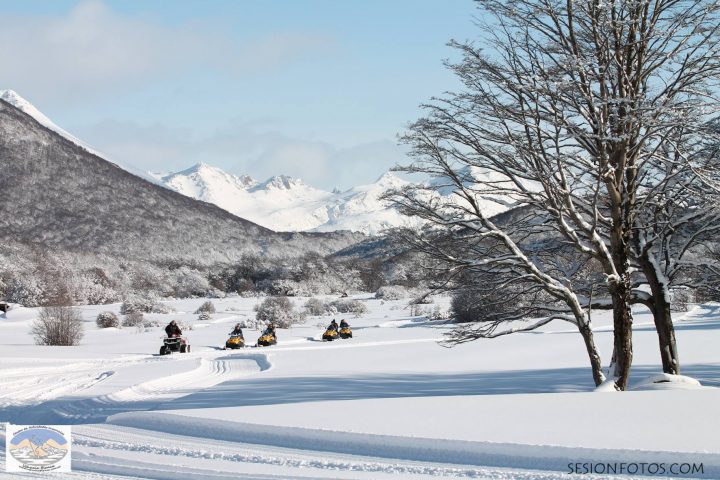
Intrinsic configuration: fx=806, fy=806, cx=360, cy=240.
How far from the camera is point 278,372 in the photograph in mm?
18453

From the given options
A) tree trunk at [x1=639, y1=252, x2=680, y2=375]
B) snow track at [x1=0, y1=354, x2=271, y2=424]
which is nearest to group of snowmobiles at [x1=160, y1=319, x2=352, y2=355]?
snow track at [x1=0, y1=354, x2=271, y2=424]

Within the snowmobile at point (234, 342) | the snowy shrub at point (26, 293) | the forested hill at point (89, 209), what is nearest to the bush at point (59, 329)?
the snowmobile at point (234, 342)

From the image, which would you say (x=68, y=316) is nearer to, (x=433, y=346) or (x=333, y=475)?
(x=433, y=346)

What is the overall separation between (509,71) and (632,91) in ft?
5.93

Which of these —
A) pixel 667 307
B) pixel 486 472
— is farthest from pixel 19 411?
pixel 667 307

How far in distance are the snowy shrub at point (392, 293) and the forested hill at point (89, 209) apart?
40013 millimetres

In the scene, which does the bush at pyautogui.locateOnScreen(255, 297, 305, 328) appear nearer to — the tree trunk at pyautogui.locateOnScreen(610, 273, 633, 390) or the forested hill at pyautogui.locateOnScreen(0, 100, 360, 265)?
the tree trunk at pyautogui.locateOnScreen(610, 273, 633, 390)

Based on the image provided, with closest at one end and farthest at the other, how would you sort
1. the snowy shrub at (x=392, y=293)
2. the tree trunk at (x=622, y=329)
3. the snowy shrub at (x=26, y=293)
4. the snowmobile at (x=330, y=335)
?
1. the tree trunk at (x=622, y=329)
2. the snowmobile at (x=330, y=335)
3. the snowy shrub at (x=26, y=293)
4. the snowy shrub at (x=392, y=293)

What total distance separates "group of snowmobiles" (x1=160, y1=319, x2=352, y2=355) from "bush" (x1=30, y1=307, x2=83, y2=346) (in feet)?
21.0

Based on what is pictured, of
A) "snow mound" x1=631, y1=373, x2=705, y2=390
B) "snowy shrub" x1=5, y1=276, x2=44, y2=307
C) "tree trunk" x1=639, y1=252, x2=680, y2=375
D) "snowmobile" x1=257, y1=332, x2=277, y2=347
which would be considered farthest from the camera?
"snowy shrub" x1=5, y1=276, x2=44, y2=307

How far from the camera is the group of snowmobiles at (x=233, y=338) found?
88.0ft

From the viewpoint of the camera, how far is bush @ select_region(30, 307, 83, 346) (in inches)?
1259

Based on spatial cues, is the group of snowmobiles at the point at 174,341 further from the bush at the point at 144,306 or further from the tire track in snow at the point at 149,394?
the bush at the point at 144,306

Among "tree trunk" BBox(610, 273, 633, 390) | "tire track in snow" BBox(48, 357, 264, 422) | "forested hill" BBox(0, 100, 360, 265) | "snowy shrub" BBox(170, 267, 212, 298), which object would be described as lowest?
"tire track in snow" BBox(48, 357, 264, 422)
